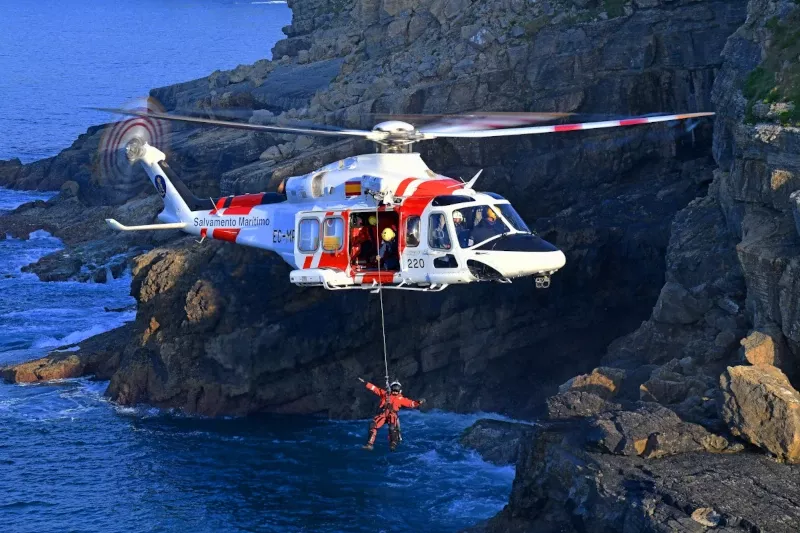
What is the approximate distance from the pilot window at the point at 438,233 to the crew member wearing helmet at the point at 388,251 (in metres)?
1.08

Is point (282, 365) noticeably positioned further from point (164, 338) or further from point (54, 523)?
point (54, 523)

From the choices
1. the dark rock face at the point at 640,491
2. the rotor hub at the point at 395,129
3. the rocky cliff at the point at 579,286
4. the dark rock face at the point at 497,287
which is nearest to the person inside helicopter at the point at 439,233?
the rotor hub at the point at 395,129

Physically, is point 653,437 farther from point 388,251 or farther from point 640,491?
point 388,251

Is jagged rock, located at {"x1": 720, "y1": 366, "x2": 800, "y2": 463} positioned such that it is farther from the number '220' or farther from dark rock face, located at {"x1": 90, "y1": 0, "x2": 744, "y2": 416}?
dark rock face, located at {"x1": 90, "y1": 0, "x2": 744, "y2": 416}

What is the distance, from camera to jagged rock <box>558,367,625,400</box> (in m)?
26.7

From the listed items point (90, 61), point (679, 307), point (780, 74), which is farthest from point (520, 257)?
point (90, 61)

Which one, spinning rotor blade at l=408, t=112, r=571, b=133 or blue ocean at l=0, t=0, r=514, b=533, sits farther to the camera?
spinning rotor blade at l=408, t=112, r=571, b=133

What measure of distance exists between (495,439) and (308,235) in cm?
750

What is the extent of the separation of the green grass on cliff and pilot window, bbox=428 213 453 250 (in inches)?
276

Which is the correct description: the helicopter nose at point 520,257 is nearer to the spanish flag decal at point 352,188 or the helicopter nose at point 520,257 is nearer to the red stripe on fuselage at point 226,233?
the spanish flag decal at point 352,188

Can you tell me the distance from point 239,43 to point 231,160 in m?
113

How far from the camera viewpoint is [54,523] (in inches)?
1219

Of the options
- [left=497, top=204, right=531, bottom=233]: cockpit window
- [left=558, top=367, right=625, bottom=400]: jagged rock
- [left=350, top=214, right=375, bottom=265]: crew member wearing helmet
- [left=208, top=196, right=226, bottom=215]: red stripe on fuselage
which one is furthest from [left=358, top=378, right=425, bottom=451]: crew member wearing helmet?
[left=208, top=196, right=226, bottom=215]: red stripe on fuselage

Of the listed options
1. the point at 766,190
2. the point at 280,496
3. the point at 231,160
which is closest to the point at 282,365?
the point at 280,496
